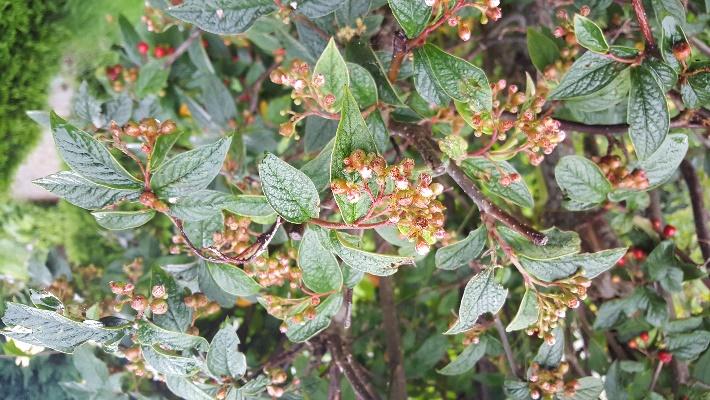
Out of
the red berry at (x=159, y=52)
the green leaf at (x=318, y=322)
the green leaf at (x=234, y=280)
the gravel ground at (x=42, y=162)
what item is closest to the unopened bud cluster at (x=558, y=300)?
the green leaf at (x=318, y=322)

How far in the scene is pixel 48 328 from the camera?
1.99 feet

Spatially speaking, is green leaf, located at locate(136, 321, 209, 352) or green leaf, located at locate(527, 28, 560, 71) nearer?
green leaf, located at locate(136, 321, 209, 352)

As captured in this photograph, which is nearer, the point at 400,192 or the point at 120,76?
the point at 400,192

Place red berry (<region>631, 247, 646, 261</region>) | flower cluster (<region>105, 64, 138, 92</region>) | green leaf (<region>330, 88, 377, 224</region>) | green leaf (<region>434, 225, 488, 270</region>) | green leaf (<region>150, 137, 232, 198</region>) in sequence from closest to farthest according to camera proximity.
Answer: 1. green leaf (<region>330, 88, 377, 224</region>)
2. green leaf (<region>150, 137, 232, 198</region>)
3. green leaf (<region>434, 225, 488, 270</region>)
4. red berry (<region>631, 247, 646, 261</region>)
5. flower cluster (<region>105, 64, 138, 92</region>)

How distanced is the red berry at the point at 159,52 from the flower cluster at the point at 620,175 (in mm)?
877

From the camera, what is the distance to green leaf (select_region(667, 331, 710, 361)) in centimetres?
89

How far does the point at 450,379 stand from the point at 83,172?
2.84 feet

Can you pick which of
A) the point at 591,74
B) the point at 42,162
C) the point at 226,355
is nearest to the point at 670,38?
the point at 591,74

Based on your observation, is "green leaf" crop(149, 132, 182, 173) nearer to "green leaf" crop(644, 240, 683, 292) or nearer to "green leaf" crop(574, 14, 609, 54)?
"green leaf" crop(574, 14, 609, 54)

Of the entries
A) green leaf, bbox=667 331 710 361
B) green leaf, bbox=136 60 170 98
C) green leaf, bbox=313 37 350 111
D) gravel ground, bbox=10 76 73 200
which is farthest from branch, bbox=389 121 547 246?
gravel ground, bbox=10 76 73 200

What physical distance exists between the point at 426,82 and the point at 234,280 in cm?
33

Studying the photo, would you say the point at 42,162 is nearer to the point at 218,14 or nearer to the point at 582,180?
the point at 218,14

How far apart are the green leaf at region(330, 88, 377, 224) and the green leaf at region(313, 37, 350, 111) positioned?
12cm

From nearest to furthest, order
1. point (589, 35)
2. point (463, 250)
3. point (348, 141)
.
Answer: point (348, 141)
point (589, 35)
point (463, 250)
